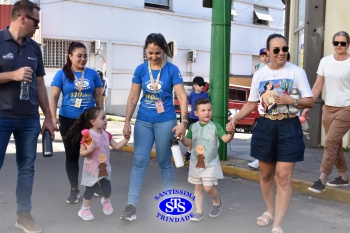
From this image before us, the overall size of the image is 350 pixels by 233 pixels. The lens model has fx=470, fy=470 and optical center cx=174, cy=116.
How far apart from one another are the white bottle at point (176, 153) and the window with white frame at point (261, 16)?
25.4m

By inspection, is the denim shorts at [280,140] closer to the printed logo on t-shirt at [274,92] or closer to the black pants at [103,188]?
the printed logo on t-shirt at [274,92]

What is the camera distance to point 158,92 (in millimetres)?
4770

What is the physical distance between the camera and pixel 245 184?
6.88 metres

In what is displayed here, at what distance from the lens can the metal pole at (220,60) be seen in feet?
25.6

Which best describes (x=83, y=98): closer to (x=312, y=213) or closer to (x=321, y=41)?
(x=312, y=213)

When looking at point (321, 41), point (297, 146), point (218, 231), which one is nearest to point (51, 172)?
point (218, 231)

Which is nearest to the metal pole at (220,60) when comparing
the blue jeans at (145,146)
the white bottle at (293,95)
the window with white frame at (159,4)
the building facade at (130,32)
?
the blue jeans at (145,146)

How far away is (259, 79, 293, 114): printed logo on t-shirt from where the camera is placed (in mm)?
4371

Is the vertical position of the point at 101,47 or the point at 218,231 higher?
the point at 101,47

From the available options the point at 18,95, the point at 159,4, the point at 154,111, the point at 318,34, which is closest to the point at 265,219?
the point at 154,111

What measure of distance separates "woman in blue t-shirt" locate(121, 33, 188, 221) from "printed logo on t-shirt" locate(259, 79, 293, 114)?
2.74 ft

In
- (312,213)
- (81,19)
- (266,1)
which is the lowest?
(312,213)

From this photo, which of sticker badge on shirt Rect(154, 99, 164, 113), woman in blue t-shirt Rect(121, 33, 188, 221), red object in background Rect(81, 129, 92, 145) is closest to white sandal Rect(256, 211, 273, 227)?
woman in blue t-shirt Rect(121, 33, 188, 221)

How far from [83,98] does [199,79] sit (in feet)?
10.1
